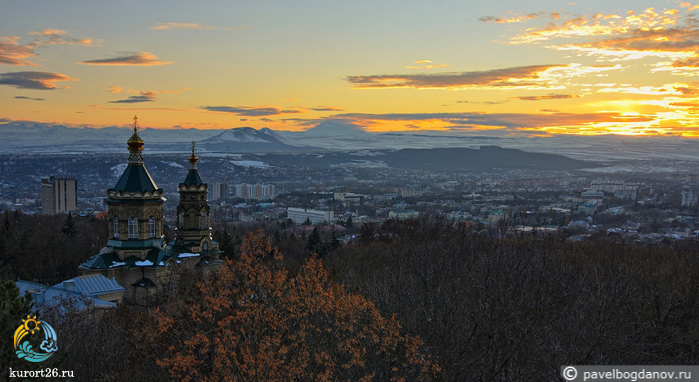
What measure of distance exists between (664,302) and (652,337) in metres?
1.78

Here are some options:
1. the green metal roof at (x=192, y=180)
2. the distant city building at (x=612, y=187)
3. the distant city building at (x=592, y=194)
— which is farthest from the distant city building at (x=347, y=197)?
the green metal roof at (x=192, y=180)

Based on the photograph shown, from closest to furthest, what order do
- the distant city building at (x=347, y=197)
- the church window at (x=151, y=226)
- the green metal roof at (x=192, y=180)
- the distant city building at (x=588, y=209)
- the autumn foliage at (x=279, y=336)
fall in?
the autumn foliage at (x=279, y=336) < the church window at (x=151, y=226) < the green metal roof at (x=192, y=180) < the distant city building at (x=588, y=209) < the distant city building at (x=347, y=197)

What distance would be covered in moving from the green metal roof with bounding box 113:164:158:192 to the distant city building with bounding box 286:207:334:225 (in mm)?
58203

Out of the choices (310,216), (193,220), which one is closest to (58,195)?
(310,216)

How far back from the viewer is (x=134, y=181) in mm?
27875

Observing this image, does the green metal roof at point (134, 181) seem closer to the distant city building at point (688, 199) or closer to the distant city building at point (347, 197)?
the distant city building at point (688, 199)

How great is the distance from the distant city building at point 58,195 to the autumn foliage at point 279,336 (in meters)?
82.0

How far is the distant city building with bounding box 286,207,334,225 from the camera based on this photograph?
88750 millimetres

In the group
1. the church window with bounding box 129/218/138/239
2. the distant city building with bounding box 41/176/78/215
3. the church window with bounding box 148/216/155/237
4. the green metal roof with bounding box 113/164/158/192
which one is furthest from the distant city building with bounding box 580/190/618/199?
A: the church window with bounding box 129/218/138/239

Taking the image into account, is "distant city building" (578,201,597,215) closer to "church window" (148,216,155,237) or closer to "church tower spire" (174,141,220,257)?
"church tower spire" (174,141,220,257)

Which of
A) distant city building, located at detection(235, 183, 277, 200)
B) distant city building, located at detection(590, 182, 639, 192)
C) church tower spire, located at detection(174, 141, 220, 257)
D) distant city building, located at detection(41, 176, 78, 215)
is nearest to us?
church tower spire, located at detection(174, 141, 220, 257)

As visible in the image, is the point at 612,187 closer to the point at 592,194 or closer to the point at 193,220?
the point at 592,194

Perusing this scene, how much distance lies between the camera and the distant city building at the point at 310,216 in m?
88.8

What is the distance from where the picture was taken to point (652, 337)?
16.5 m
